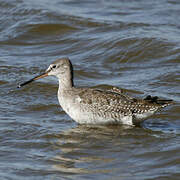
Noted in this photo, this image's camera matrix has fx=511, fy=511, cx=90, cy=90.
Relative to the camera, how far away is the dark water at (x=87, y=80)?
A: 749 centimetres

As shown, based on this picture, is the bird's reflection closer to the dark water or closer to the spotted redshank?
the dark water

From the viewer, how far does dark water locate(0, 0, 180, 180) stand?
24.6 feet

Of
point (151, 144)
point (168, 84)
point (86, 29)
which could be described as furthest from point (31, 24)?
point (151, 144)

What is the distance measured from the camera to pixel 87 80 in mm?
11711

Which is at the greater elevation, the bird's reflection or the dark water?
the dark water

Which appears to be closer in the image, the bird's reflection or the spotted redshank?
the bird's reflection

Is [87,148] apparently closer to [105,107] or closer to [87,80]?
[105,107]

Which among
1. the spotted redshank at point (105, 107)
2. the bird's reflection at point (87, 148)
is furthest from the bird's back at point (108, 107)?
the bird's reflection at point (87, 148)

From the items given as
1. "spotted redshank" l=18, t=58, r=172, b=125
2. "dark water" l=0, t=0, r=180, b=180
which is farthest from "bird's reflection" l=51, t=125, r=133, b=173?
"spotted redshank" l=18, t=58, r=172, b=125

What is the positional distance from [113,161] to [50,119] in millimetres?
2341

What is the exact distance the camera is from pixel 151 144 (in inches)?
327

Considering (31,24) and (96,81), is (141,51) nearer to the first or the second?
(96,81)

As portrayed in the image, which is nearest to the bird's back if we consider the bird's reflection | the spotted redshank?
the spotted redshank

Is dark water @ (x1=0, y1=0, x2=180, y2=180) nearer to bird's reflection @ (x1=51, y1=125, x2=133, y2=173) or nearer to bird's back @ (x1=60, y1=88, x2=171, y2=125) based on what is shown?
bird's reflection @ (x1=51, y1=125, x2=133, y2=173)
